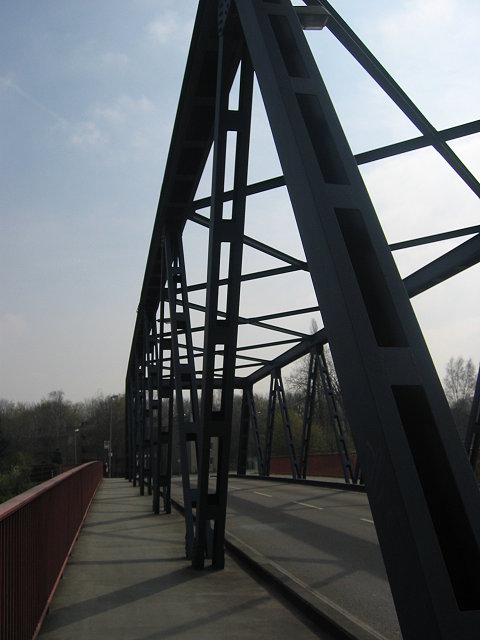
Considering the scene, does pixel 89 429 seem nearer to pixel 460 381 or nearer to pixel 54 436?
pixel 54 436

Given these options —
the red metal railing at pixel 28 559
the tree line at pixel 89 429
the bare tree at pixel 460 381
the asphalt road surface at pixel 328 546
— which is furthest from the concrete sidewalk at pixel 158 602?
the bare tree at pixel 460 381

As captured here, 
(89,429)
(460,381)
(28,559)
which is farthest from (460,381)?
(28,559)

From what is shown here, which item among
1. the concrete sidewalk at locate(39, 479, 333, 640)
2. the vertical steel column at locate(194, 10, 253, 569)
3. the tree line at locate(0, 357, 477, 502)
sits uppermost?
the tree line at locate(0, 357, 477, 502)

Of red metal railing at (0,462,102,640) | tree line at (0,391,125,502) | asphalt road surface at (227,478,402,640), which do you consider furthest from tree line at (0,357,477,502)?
red metal railing at (0,462,102,640)

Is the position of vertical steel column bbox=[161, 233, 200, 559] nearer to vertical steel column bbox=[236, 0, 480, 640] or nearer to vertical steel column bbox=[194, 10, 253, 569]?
vertical steel column bbox=[194, 10, 253, 569]

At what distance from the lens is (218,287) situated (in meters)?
7.47

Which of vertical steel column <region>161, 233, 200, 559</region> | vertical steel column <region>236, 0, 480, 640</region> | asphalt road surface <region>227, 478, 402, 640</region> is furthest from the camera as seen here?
vertical steel column <region>161, 233, 200, 559</region>

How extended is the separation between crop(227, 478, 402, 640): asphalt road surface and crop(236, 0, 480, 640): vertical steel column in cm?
221

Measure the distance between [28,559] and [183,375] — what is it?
5902 millimetres

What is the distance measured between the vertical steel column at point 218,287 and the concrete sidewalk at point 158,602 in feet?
2.31

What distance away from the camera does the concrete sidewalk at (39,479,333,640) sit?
5.14 m

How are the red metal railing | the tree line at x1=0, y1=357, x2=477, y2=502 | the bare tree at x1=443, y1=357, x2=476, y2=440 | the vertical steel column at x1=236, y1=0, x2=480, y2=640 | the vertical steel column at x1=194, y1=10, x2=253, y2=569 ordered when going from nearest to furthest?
the vertical steel column at x1=236, y1=0, x2=480, y2=640 < the red metal railing < the vertical steel column at x1=194, y1=10, x2=253, y2=569 < the tree line at x1=0, y1=357, x2=477, y2=502 < the bare tree at x1=443, y1=357, x2=476, y2=440

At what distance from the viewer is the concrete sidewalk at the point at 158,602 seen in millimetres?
5137

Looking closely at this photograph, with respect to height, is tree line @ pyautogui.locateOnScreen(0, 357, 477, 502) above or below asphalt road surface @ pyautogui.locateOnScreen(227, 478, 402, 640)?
above
